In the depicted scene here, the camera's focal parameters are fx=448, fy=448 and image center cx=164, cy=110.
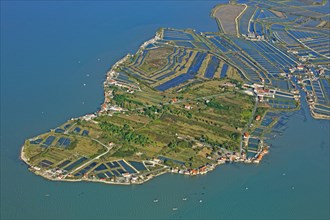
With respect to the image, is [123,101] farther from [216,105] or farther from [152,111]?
[216,105]

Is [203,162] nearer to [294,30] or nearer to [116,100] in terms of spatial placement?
[116,100]

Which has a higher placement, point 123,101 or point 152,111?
point 123,101

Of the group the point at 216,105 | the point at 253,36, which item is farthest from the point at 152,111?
the point at 253,36

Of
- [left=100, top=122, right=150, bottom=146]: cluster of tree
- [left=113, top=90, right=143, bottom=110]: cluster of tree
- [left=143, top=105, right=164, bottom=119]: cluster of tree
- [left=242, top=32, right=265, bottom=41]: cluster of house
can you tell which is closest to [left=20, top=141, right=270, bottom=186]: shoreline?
[left=100, top=122, right=150, bottom=146]: cluster of tree

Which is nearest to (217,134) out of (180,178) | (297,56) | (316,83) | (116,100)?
(180,178)

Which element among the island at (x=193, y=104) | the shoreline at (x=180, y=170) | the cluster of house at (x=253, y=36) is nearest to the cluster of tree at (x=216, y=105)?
the island at (x=193, y=104)

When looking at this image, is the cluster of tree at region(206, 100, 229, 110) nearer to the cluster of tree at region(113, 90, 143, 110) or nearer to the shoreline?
the cluster of tree at region(113, 90, 143, 110)
